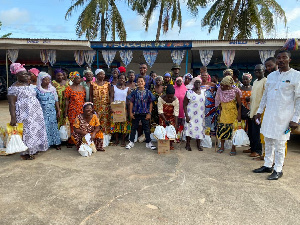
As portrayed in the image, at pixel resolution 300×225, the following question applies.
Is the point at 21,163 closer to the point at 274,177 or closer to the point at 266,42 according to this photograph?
the point at 274,177

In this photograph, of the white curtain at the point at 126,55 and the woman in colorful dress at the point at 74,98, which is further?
the white curtain at the point at 126,55

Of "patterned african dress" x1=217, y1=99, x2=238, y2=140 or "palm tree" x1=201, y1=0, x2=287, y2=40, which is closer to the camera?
"patterned african dress" x1=217, y1=99, x2=238, y2=140

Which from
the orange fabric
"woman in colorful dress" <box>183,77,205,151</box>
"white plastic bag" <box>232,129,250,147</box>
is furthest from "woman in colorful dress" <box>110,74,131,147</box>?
the orange fabric

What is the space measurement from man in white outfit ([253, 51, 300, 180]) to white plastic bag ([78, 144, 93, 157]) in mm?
2928

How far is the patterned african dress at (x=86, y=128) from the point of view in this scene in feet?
14.1

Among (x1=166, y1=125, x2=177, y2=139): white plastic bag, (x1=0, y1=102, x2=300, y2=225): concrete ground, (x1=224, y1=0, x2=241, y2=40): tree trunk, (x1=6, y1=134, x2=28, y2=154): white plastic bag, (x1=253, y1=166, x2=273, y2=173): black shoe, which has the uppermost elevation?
(x1=224, y1=0, x2=241, y2=40): tree trunk

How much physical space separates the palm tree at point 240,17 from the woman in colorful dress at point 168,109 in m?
12.9

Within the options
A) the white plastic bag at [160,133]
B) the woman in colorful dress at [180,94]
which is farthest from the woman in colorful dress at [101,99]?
the woman in colorful dress at [180,94]

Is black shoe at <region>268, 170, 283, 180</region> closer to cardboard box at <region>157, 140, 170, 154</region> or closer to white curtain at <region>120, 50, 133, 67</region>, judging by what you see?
cardboard box at <region>157, 140, 170, 154</region>

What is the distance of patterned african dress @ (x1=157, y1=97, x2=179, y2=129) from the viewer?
4.47m

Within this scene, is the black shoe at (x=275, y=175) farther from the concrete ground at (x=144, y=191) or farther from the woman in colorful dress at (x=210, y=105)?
the woman in colorful dress at (x=210, y=105)

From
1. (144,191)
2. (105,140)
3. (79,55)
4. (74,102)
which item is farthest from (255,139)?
(79,55)

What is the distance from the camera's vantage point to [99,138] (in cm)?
452

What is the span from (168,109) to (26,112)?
2570 millimetres
